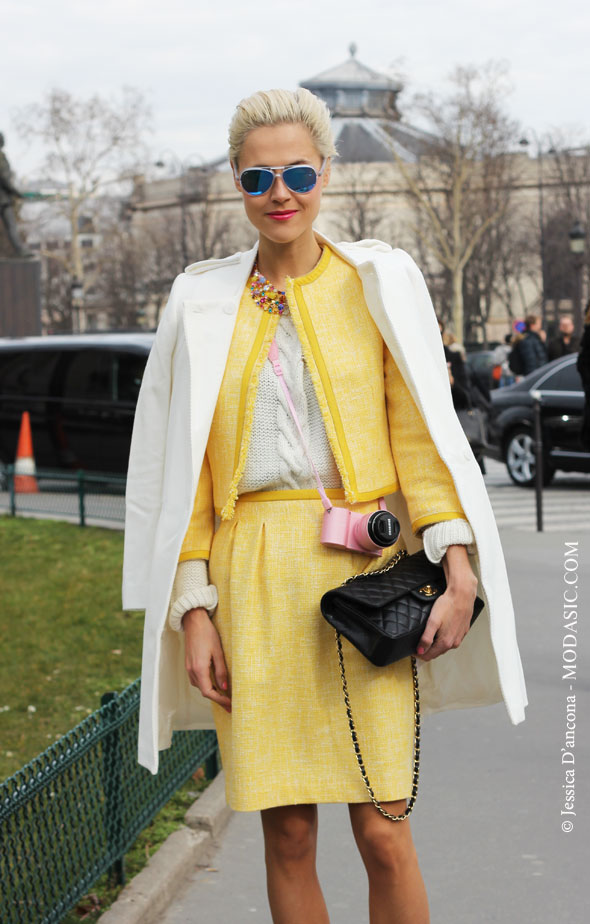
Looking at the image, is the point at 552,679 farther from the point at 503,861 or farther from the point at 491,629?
the point at 491,629

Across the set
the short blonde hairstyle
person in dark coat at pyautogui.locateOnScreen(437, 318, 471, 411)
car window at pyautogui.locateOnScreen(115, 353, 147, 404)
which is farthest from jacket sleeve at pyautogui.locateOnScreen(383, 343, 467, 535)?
car window at pyautogui.locateOnScreen(115, 353, 147, 404)

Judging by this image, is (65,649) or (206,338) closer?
(206,338)

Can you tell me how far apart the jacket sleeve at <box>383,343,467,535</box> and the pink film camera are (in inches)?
2.9

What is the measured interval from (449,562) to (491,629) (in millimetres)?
172

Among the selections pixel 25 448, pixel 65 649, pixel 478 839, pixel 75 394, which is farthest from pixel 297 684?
pixel 25 448

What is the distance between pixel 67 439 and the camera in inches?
623

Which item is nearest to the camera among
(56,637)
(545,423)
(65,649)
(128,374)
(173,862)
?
(173,862)

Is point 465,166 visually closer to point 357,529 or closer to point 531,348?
point 531,348

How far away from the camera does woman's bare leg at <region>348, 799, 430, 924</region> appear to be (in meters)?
2.67

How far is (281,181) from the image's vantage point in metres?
2.71

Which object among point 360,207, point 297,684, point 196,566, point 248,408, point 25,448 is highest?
point 248,408

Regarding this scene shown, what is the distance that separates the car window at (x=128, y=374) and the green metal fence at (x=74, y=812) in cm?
1051

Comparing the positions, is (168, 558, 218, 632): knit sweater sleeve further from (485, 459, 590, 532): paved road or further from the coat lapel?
(485, 459, 590, 532): paved road

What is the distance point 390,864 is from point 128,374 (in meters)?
12.7
